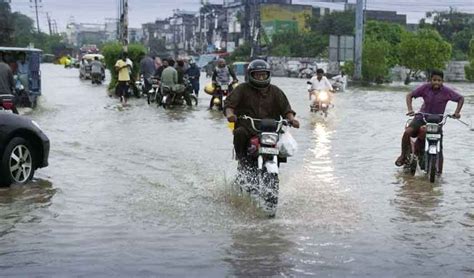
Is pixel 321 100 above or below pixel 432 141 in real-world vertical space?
below

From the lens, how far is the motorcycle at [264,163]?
760cm

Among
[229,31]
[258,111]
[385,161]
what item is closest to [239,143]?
[258,111]

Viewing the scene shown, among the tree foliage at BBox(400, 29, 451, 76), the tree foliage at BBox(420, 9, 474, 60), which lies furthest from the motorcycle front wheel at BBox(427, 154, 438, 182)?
the tree foliage at BBox(420, 9, 474, 60)

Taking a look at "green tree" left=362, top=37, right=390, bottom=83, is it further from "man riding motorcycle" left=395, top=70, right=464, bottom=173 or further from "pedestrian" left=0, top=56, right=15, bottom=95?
"man riding motorcycle" left=395, top=70, right=464, bottom=173

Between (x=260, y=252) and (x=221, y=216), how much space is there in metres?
1.44

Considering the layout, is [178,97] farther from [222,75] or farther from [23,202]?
[23,202]

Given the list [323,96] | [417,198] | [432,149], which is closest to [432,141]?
[432,149]

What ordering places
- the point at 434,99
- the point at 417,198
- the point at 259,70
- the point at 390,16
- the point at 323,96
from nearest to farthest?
the point at 259,70
the point at 417,198
the point at 434,99
the point at 323,96
the point at 390,16

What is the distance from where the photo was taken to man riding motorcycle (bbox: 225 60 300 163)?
827 centimetres

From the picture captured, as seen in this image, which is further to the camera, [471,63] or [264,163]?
[471,63]

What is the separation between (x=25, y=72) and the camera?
22.3 metres

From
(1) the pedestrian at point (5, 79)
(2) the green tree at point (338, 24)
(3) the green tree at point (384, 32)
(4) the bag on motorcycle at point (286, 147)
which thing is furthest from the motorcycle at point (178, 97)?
(2) the green tree at point (338, 24)

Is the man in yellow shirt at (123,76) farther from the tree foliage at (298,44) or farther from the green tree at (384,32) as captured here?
the tree foliage at (298,44)

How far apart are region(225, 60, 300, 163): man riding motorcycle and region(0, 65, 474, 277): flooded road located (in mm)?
730
